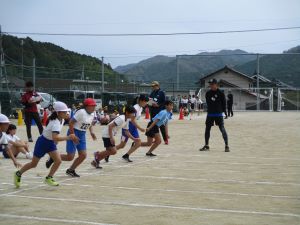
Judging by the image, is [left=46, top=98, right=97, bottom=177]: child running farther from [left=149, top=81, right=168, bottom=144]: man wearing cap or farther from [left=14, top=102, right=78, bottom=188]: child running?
[left=149, top=81, right=168, bottom=144]: man wearing cap

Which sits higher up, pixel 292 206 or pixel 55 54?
pixel 55 54

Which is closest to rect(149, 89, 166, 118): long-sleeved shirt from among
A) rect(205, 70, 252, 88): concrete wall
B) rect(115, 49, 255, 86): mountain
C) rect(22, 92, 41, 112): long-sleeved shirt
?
rect(22, 92, 41, 112): long-sleeved shirt

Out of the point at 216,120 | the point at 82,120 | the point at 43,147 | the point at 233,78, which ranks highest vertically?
the point at 233,78

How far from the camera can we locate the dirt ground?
237 inches

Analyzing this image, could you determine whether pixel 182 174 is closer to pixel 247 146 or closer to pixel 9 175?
pixel 9 175

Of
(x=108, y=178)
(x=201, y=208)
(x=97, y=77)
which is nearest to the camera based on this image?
(x=201, y=208)

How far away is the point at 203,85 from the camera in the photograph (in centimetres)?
5309

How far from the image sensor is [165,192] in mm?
7621

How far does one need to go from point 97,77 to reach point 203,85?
1391 cm

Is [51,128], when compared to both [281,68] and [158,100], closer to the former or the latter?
[158,100]

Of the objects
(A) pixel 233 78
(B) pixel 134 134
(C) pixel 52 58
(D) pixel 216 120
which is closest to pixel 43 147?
(B) pixel 134 134

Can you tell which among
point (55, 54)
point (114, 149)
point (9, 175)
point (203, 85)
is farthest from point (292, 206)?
point (55, 54)

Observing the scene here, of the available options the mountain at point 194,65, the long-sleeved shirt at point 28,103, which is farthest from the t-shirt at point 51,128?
the mountain at point 194,65

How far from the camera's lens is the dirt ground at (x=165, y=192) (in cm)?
603
